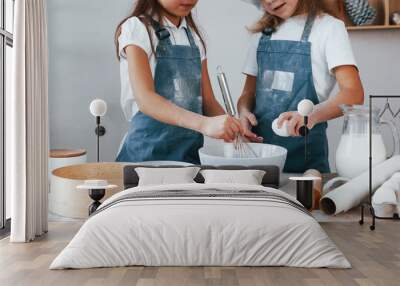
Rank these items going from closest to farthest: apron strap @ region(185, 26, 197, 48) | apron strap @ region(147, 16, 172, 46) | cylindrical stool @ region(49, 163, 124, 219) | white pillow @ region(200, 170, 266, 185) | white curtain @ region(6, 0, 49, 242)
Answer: white curtain @ region(6, 0, 49, 242) < white pillow @ region(200, 170, 266, 185) < cylindrical stool @ region(49, 163, 124, 219) < apron strap @ region(147, 16, 172, 46) < apron strap @ region(185, 26, 197, 48)

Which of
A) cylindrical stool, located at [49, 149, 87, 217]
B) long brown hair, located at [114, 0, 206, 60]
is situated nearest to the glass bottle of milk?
long brown hair, located at [114, 0, 206, 60]

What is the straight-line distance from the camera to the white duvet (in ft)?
13.2

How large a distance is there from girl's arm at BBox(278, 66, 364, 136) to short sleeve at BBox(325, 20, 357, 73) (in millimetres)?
68

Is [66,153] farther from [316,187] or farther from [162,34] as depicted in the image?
[316,187]

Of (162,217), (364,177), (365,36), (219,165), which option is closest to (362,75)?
(365,36)

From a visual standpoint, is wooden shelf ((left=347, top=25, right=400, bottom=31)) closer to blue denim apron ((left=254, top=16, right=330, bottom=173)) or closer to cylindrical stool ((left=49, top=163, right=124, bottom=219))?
blue denim apron ((left=254, top=16, right=330, bottom=173))

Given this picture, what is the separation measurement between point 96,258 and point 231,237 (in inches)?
33.6

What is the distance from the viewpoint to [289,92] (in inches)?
245

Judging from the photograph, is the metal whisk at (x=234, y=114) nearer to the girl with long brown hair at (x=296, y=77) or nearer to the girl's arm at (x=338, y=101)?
the girl with long brown hair at (x=296, y=77)

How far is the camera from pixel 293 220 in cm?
412

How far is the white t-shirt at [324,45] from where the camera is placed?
245 inches

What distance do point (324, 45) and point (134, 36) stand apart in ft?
6.04

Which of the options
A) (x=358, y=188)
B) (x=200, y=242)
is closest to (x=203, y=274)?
(x=200, y=242)

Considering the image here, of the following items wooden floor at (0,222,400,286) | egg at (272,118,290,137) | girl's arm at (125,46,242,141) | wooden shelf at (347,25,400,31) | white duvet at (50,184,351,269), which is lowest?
wooden floor at (0,222,400,286)
